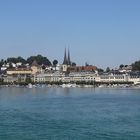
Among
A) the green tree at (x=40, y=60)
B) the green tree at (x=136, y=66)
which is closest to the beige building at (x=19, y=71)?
the green tree at (x=40, y=60)

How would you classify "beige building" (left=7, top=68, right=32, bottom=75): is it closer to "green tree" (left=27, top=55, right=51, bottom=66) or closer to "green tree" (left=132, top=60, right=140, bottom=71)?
"green tree" (left=27, top=55, right=51, bottom=66)

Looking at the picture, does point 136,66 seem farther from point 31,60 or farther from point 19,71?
point 31,60

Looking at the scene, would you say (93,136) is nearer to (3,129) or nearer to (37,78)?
(3,129)

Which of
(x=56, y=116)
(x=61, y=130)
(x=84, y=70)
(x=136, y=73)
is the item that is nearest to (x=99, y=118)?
(x=56, y=116)

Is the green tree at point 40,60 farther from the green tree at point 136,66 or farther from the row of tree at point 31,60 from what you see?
the green tree at point 136,66

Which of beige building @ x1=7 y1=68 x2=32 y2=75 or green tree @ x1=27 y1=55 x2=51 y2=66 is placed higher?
green tree @ x1=27 y1=55 x2=51 y2=66

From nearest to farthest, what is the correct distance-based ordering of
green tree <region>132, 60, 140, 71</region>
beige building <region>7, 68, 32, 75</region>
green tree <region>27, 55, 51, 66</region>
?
green tree <region>132, 60, 140, 71</region>, beige building <region>7, 68, 32, 75</region>, green tree <region>27, 55, 51, 66</region>

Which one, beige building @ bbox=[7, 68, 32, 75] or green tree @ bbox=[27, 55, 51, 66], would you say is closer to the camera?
beige building @ bbox=[7, 68, 32, 75]

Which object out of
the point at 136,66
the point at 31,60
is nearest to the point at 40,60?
the point at 31,60

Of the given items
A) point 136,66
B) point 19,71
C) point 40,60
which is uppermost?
point 40,60

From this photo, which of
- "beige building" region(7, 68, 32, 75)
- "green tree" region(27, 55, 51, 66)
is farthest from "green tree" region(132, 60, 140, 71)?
"green tree" region(27, 55, 51, 66)

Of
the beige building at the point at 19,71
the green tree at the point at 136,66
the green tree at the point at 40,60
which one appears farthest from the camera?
the green tree at the point at 40,60

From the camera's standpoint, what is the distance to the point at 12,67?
166250 mm

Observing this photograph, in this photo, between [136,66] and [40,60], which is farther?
[40,60]
